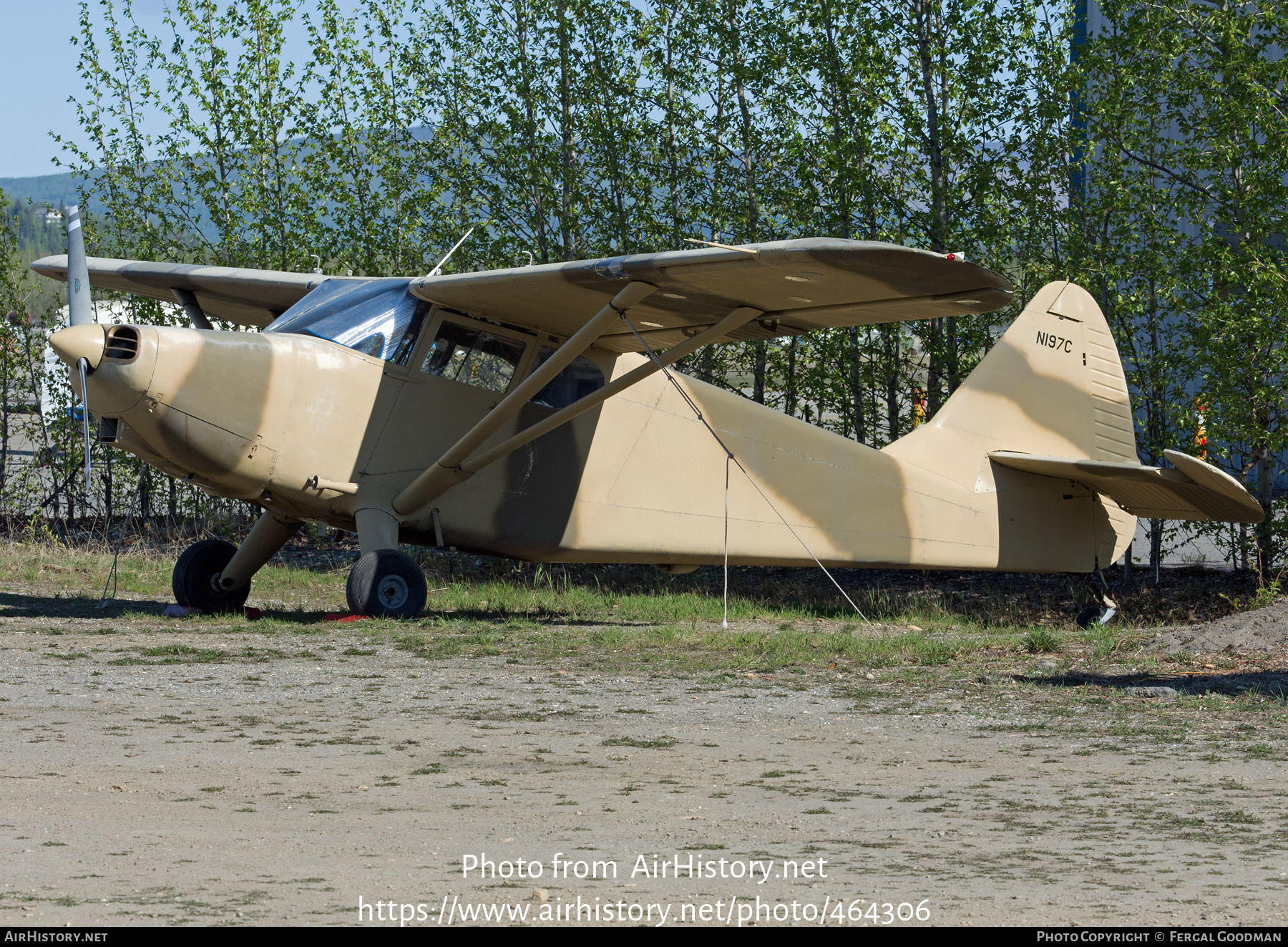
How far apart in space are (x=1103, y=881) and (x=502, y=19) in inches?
696

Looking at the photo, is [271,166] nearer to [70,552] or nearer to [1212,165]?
[70,552]

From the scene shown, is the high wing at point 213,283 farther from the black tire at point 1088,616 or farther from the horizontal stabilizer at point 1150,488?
the black tire at point 1088,616

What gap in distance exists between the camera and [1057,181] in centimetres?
1647

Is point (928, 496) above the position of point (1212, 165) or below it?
below

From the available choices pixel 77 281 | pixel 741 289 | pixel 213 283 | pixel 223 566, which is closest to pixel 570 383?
pixel 741 289

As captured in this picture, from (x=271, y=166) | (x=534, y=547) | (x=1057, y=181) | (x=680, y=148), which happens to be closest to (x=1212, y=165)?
(x=1057, y=181)

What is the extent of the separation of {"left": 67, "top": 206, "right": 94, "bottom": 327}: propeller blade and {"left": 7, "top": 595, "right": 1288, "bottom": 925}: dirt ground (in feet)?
9.80

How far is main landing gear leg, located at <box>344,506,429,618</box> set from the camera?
9953mm

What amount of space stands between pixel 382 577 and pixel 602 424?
251 centimetres

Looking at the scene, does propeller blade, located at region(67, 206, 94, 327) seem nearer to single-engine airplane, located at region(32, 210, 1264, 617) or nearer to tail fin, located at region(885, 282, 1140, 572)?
single-engine airplane, located at region(32, 210, 1264, 617)

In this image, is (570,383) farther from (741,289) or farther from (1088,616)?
(1088,616)

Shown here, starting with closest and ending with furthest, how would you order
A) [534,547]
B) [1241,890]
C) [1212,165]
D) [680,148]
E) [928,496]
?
1. [1241,890]
2. [534,547]
3. [928,496]
4. [1212,165]
5. [680,148]

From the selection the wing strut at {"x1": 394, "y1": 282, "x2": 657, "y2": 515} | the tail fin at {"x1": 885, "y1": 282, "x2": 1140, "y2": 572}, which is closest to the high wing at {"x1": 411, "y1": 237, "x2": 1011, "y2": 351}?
the wing strut at {"x1": 394, "y1": 282, "x2": 657, "y2": 515}

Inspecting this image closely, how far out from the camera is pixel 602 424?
37.4 feet
